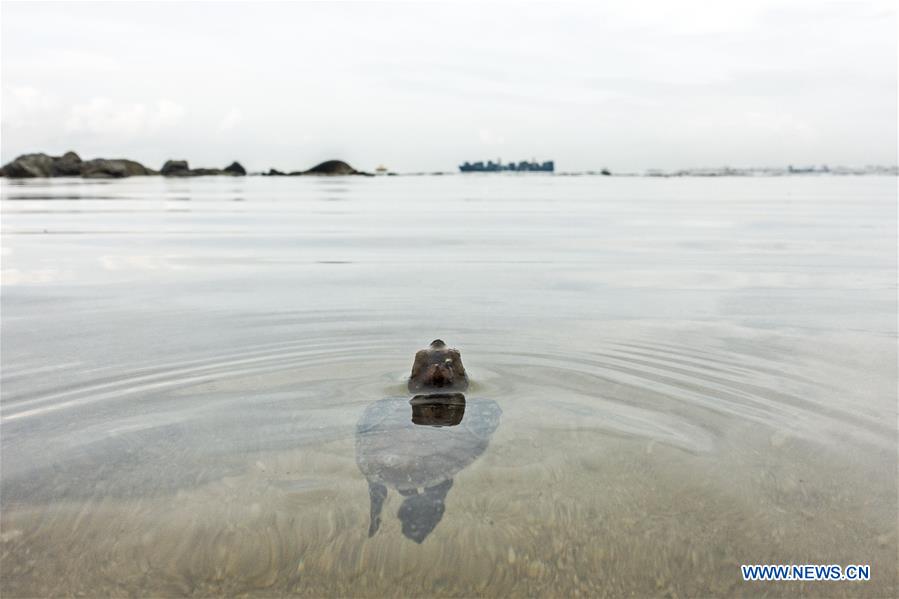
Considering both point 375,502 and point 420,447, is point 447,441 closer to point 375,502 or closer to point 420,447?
point 420,447

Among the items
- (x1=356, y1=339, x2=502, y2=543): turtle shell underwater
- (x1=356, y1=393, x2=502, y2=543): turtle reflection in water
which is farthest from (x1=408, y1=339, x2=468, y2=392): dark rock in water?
(x1=356, y1=393, x2=502, y2=543): turtle reflection in water

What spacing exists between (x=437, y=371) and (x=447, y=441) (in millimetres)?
1618

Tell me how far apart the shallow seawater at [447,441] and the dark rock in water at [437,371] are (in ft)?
0.94

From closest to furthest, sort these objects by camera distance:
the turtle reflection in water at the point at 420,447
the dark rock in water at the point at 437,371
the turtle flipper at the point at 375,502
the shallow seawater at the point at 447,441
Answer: the shallow seawater at the point at 447,441 → the turtle flipper at the point at 375,502 → the turtle reflection in water at the point at 420,447 → the dark rock in water at the point at 437,371

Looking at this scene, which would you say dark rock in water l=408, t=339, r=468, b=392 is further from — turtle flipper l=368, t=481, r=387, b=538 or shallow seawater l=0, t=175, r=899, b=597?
turtle flipper l=368, t=481, r=387, b=538

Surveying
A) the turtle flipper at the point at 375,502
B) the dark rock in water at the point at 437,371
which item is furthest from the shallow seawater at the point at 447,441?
the dark rock in water at the point at 437,371

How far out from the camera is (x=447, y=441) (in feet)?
19.5

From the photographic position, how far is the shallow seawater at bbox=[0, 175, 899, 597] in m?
4.38

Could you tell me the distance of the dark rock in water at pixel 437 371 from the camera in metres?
7.49

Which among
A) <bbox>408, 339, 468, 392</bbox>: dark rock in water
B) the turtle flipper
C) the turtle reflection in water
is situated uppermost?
<bbox>408, 339, 468, 392</bbox>: dark rock in water

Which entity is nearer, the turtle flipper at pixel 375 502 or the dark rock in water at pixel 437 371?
the turtle flipper at pixel 375 502

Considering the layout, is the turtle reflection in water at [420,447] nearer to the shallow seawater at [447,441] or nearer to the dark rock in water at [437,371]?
the shallow seawater at [447,441]

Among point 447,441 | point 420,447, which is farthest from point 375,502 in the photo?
point 447,441

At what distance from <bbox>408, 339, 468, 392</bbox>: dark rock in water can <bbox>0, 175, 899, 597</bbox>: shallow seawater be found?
286mm
